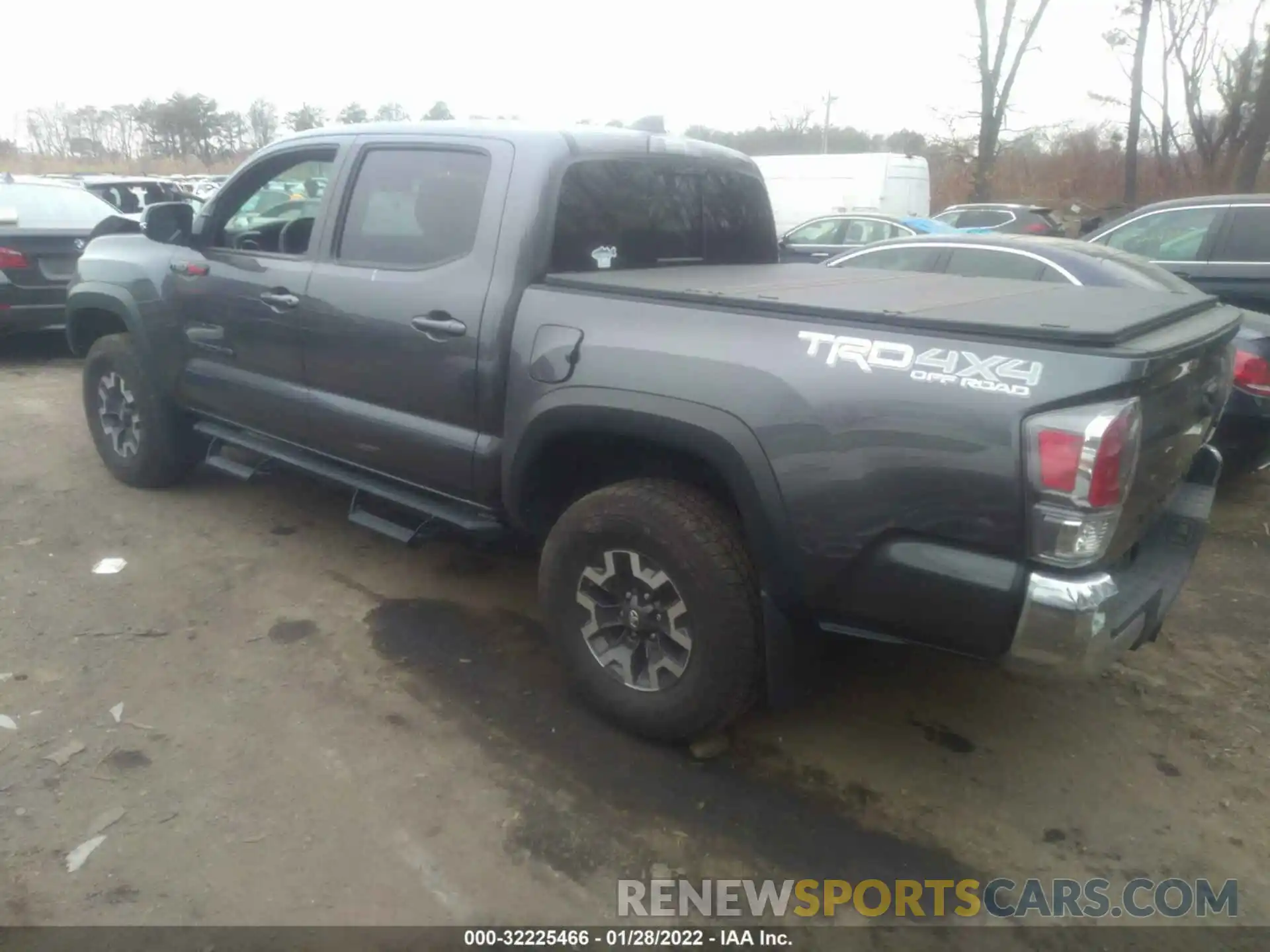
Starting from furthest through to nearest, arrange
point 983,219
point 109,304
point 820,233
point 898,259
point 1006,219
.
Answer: point 983,219
point 1006,219
point 820,233
point 898,259
point 109,304

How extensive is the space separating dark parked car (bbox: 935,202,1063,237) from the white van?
2.91 ft

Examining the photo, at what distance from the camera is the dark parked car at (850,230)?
13484 mm

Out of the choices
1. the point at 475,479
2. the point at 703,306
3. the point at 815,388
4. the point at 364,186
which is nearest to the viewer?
the point at 815,388

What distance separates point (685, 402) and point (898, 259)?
188 inches

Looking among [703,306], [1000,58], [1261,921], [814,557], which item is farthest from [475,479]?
[1000,58]

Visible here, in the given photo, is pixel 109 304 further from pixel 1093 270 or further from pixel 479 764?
pixel 1093 270

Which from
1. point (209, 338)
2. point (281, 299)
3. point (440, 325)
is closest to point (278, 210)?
point (209, 338)

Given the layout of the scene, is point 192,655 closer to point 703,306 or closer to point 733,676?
point 733,676

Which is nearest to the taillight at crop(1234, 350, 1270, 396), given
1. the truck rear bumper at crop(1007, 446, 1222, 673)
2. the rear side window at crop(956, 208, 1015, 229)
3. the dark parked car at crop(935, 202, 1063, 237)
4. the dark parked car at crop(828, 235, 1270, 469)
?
the dark parked car at crop(828, 235, 1270, 469)

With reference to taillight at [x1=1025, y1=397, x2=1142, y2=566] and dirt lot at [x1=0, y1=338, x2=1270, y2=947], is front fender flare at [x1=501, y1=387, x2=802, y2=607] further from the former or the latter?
dirt lot at [x1=0, y1=338, x2=1270, y2=947]

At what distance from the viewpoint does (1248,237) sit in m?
7.51

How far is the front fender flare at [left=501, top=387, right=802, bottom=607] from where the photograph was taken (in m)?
2.71

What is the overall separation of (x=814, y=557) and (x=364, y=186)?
8.19 ft

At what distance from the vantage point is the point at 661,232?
3957mm
